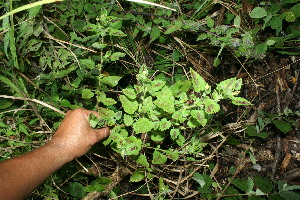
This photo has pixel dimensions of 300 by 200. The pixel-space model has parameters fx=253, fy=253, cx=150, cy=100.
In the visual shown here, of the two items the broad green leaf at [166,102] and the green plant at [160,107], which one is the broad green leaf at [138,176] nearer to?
the green plant at [160,107]

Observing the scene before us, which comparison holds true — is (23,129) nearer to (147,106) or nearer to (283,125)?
(147,106)

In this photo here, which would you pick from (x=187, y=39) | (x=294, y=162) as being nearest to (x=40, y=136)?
(x=187, y=39)

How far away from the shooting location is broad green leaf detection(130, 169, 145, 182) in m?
1.82

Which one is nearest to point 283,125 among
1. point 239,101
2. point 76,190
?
point 239,101

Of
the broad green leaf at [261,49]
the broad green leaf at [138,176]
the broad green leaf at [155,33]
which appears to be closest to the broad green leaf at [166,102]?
the broad green leaf at [138,176]

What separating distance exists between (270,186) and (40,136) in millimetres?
1893

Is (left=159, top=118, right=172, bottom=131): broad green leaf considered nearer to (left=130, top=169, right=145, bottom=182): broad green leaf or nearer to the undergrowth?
the undergrowth

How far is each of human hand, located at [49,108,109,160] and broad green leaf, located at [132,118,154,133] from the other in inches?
→ 11.9

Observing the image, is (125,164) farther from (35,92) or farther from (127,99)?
(35,92)

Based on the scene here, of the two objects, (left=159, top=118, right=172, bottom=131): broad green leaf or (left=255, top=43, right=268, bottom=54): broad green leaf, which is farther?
(left=255, top=43, right=268, bottom=54): broad green leaf

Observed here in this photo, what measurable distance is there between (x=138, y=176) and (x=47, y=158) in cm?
72

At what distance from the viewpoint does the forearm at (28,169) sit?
1157mm

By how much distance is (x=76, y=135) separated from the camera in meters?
1.48

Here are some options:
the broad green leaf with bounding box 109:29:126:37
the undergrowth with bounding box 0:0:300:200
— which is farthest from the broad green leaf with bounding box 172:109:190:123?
the broad green leaf with bounding box 109:29:126:37
